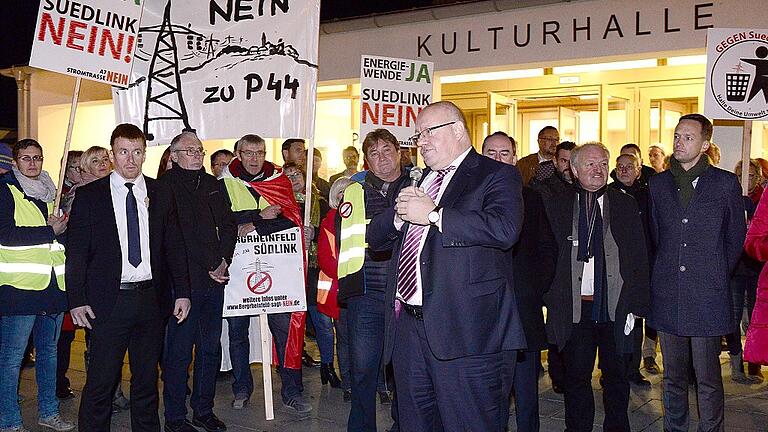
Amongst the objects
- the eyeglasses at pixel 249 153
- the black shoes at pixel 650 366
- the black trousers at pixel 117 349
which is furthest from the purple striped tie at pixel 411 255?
the black shoes at pixel 650 366

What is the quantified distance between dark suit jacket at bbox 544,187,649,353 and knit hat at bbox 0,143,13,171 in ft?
13.3

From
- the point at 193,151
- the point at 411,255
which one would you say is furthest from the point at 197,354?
the point at 411,255

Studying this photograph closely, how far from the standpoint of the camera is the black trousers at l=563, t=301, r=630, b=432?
5.75m

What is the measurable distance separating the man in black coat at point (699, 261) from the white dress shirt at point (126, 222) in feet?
11.5

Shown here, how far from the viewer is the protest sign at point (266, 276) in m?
6.73

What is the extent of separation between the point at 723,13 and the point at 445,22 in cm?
404

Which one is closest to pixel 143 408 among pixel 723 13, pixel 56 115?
pixel 723 13

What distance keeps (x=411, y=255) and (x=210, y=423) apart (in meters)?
3.20

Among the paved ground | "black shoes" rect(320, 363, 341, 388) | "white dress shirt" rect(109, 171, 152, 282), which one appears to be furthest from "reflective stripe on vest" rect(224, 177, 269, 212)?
"black shoes" rect(320, 363, 341, 388)

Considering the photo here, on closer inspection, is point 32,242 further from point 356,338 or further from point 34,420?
point 356,338

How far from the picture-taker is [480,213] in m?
3.78

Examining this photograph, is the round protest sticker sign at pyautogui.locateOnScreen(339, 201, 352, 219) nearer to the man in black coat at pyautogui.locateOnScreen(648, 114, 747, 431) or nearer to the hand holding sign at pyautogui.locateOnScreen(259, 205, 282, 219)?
the hand holding sign at pyautogui.locateOnScreen(259, 205, 282, 219)

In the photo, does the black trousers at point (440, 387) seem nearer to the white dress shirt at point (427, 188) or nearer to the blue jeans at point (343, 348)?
the white dress shirt at point (427, 188)

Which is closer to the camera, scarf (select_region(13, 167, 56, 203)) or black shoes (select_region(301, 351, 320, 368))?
scarf (select_region(13, 167, 56, 203))
